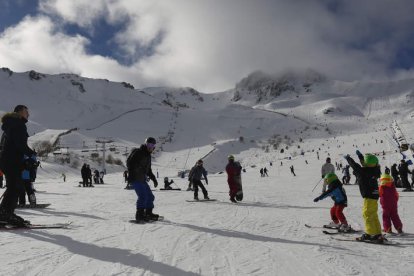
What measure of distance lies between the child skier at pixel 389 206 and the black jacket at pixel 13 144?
20.5 ft

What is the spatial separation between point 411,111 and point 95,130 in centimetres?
10564

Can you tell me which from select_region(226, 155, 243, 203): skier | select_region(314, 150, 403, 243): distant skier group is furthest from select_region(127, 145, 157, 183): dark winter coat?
select_region(226, 155, 243, 203): skier

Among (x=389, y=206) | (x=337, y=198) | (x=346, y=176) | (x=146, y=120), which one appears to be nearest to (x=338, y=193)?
(x=337, y=198)

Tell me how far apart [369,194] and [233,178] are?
7734 millimetres

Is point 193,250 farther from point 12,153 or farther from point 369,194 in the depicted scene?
point 12,153

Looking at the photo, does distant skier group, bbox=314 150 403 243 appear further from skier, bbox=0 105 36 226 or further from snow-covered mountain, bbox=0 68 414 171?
snow-covered mountain, bbox=0 68 414 171

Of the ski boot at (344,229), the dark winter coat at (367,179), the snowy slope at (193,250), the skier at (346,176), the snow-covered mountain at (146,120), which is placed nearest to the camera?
the snowy slope at (193,250)

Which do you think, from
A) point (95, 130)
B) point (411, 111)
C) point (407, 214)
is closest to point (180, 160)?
point (95, 130)

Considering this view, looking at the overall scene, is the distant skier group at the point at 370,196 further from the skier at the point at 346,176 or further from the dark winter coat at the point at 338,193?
the skier at the point at 346,176

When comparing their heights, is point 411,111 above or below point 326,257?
above

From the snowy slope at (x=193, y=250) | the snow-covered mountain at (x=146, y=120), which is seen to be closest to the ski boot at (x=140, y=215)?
the snowy slope at (x=193, y=250)

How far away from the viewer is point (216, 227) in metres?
8.22

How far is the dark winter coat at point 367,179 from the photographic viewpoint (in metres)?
6.88

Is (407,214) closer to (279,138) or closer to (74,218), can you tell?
(74,218)
